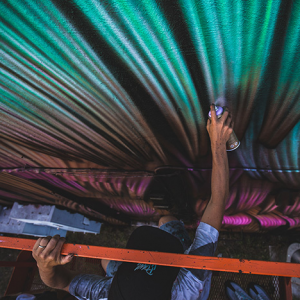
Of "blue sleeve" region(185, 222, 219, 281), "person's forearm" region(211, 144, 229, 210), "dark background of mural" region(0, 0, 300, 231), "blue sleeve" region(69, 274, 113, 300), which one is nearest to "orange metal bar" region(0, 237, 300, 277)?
"blue sleeve" region(185, 222, 219, 281)

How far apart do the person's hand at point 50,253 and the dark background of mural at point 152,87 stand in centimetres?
93

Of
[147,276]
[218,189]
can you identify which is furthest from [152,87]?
[147,276]

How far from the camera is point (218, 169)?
1.33m

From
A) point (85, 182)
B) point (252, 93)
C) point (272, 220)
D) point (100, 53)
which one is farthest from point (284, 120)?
point (272, 220)

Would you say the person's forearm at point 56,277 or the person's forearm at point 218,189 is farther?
the person's forearm at point 56,277

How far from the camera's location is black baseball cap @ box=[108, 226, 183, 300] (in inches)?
46.8

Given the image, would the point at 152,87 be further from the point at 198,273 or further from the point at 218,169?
A: the point at 198,273

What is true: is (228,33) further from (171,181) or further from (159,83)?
(171,181)

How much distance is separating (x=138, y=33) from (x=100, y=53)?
26 centimetres

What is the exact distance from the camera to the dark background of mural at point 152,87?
879 millimetres

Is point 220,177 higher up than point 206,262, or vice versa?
point 220,177

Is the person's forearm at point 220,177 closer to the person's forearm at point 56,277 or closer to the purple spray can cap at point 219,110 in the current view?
the purple spray can cap at point 219,110

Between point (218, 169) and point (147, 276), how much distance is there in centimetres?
90

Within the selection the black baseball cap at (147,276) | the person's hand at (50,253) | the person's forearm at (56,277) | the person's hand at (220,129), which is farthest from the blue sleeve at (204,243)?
the person's forearm at (56,277)
